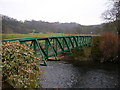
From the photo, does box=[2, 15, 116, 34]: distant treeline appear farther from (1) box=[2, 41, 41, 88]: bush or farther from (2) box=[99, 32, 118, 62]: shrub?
(1) box=[2, 41, 41, 88]: bush

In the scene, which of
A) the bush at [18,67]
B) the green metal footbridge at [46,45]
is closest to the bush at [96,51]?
the green metal footbridge at [46,45]

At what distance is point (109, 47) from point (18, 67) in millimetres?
18800

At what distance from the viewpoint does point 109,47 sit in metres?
20.6

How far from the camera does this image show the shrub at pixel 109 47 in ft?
66.2

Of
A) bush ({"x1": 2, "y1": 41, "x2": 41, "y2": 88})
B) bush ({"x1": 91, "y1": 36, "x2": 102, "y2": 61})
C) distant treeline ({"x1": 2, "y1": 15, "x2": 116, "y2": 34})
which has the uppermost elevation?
distant treeline ({"x1": 2, "y1": 15, "x2": 116, "y2": 34})

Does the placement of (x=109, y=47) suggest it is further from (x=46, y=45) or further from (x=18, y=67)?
(x=18, y=67)

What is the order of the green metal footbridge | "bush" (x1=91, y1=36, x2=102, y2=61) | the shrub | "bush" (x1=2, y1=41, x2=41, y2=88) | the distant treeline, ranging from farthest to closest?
the distant treeline → "bush" (x1=91, y1=36, x2=102, y2=61) → the shrub → the green metal footbridge → "bush" (x1=2, y1=41, x2=41, y2=88)

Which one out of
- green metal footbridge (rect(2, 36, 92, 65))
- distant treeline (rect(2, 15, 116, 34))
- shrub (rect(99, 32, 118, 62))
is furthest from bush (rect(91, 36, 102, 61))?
distant treeline (rect(2, 15, 116, 34))

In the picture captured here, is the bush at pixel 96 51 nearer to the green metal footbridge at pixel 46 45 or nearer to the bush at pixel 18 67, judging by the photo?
the green metal footbridge at pixel 46 45

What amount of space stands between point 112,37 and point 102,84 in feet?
39.5

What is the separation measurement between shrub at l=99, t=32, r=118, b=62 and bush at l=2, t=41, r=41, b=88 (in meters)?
17.7

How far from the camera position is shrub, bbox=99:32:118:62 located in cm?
2017

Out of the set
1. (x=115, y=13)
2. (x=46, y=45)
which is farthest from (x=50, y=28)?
(x=46, y=45)

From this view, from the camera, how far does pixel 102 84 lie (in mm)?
10766
